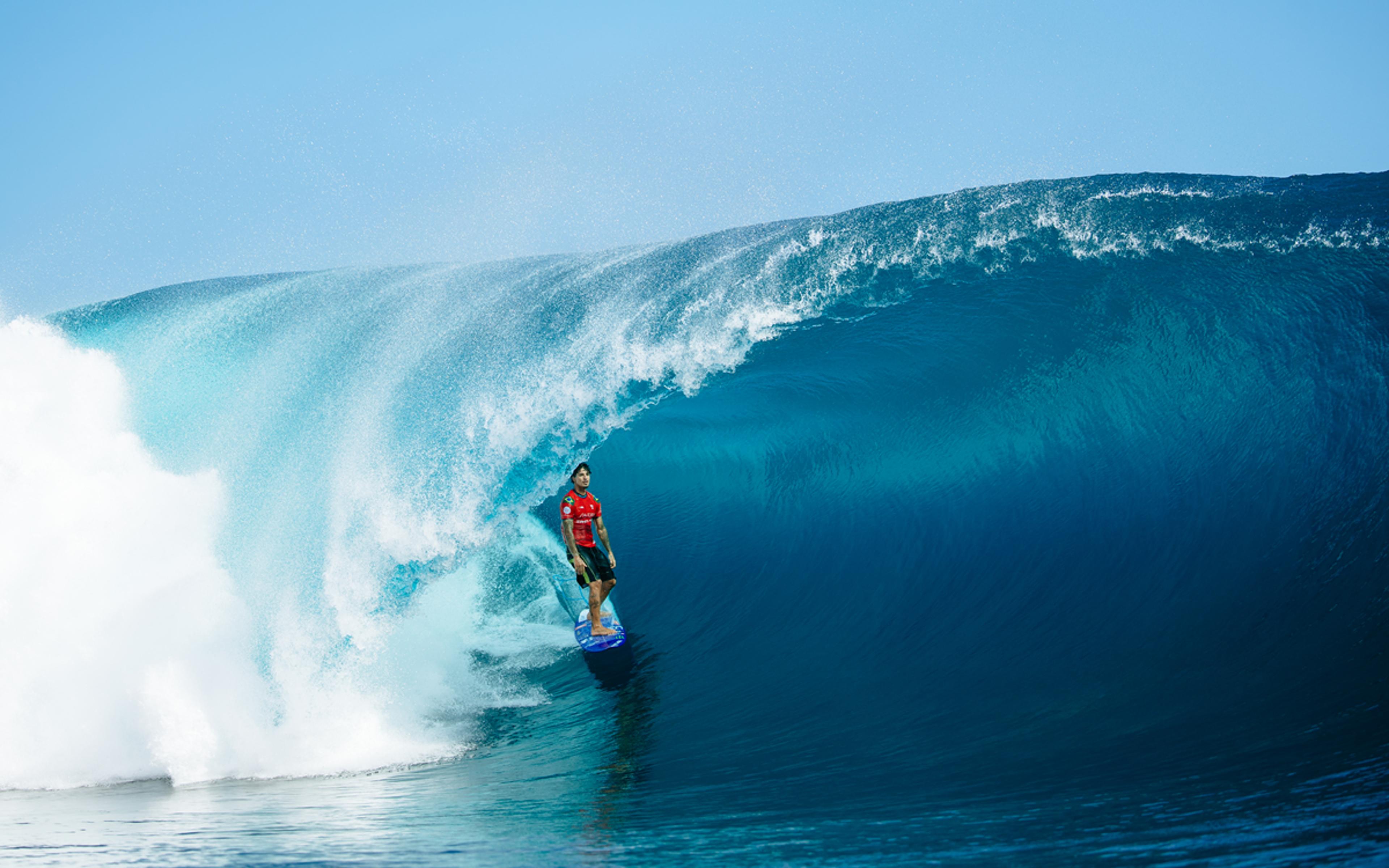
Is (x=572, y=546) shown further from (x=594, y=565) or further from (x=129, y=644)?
(x=129, y=644)

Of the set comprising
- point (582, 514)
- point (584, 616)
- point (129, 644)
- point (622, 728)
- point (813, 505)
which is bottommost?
point (622, 728)

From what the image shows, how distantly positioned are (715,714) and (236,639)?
11.0 ft

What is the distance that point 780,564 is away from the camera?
6.70 m

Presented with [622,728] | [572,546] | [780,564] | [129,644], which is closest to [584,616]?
[572,546]

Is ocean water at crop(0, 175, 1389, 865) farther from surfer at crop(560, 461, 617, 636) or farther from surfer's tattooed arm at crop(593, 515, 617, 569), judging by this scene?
surfer's tattooed arm at crop(593, 515, 617, 569)

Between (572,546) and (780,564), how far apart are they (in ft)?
6.96

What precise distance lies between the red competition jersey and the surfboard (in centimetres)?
72

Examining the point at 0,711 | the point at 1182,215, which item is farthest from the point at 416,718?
the point at 1182,215

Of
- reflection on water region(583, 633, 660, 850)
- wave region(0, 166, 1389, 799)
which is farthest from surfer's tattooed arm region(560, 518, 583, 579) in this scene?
wave region(0, 166, 1389, 799)

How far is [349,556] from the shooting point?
6.38 m

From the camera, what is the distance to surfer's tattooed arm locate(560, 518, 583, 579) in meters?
5.26

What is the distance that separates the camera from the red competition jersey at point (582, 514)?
208 inches

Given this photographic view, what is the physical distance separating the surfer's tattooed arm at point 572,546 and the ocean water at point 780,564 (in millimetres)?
804

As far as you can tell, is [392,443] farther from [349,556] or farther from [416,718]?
[416,718]
